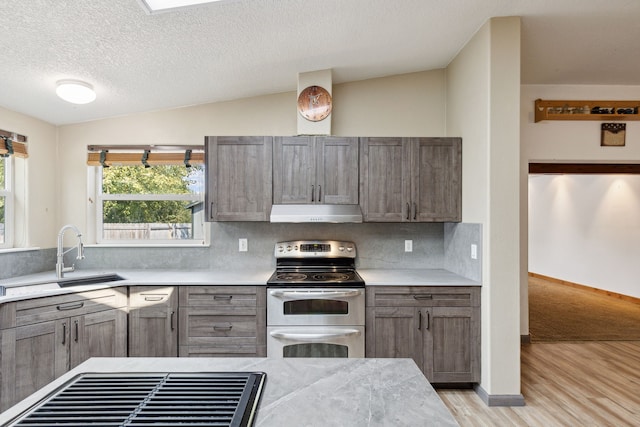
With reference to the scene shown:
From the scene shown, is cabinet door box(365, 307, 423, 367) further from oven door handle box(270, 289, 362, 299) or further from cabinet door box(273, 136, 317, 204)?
cabinet door box(273, 136, 317, 204)

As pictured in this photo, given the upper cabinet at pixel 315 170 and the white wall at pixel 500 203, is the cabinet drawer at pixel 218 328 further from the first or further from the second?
the white wall at pixel 500 203

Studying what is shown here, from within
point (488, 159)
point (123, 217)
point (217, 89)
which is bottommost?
point (123, 217)

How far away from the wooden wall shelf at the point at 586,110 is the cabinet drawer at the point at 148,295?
4028 millimetres

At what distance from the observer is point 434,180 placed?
122 inches

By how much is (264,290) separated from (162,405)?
6.26 ft

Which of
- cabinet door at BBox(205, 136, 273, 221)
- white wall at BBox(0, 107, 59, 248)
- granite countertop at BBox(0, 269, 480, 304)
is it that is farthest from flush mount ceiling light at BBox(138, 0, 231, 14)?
white wall at BBox(0, 107, 59, 248)

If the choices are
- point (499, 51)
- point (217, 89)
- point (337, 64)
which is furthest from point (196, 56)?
point (499, 51)

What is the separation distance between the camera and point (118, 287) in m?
2.75

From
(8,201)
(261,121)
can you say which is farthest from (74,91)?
(261,121)

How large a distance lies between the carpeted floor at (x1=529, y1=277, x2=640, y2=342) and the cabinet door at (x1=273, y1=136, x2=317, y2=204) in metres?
3.14

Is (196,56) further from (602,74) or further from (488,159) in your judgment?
(602,74)

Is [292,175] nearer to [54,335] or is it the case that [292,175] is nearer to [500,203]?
[500,203]

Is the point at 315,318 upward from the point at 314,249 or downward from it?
downward

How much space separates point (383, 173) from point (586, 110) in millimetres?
2440
